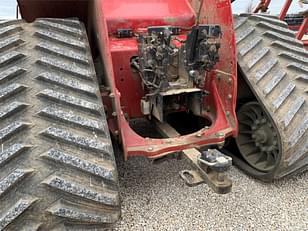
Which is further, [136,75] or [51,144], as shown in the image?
[136,75]

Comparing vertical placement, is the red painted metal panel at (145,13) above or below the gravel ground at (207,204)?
above

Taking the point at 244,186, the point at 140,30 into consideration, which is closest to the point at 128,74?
the point at 140,30

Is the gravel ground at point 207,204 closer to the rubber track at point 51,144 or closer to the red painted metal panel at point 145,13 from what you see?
the rubber track at point 51,144

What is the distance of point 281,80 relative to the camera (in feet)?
8.27

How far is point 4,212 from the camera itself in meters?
1.56

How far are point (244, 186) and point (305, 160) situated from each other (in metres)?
0.45

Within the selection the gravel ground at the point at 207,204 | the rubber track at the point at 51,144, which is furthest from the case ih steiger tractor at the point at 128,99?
the gravel ground at the point at 207,204

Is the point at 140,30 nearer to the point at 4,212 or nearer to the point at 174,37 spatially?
the point at 174,37

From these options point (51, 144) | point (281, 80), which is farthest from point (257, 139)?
point (51, 144)

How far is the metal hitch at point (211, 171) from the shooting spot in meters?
1.78

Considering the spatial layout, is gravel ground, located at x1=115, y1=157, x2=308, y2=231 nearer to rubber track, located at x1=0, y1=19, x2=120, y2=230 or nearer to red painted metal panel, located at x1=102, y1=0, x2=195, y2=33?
rubber track, located at x1=0, y1=19, x2=120, y2=230

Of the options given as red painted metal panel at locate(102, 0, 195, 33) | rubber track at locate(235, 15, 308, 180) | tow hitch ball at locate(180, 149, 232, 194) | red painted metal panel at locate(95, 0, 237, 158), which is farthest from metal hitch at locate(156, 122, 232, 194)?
red painted metal panel at locate(102, 0, 195, 33)

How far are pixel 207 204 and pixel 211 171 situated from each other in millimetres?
555

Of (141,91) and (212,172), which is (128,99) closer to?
(141,91)
